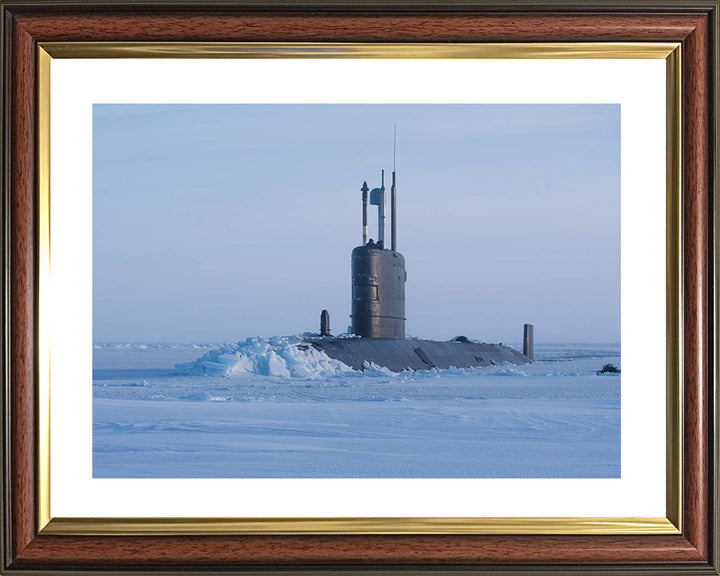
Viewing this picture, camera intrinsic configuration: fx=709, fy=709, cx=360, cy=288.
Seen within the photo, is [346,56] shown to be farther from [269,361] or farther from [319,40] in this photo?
[269,361]

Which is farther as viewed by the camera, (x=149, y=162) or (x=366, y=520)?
(x=149, y=162)

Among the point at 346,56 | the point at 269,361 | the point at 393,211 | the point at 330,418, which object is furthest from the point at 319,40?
the point at 269,361

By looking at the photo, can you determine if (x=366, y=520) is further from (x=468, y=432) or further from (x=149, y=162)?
(x=149, y=162)

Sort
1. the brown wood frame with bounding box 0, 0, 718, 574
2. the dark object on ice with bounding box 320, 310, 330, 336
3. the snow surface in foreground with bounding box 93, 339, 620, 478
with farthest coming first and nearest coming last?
the dark object on ice with bounding box 320, 310, 330, 336 < the snow surface in foreground with bounding box 93, 339, 620, 478 < the brown wood frame with bounding box 0, 0, 718, 574

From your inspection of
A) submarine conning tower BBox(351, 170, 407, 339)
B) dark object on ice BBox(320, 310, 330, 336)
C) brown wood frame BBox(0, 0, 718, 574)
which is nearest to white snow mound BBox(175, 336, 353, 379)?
dark object on ice BBox(320, 310, 330, 336)

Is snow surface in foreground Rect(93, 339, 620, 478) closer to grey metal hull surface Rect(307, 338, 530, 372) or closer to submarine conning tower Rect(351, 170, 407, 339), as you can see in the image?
grey metal hull surface Rect(307, 338, 530, 372)

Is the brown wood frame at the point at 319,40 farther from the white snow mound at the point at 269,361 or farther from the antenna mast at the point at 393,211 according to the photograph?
the white snow mound at the point at 269,361

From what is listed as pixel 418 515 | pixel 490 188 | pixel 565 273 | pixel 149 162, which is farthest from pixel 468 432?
pixel 418 515
